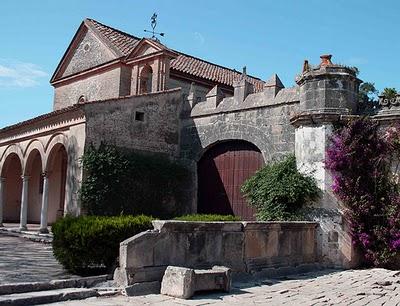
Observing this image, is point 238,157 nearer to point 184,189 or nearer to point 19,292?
point 184,189

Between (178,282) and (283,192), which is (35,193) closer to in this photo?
(283,192)

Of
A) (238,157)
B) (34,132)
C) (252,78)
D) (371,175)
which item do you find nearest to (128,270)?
(371,175)

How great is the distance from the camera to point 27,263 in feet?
33.2

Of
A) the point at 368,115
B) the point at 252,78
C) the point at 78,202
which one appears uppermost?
the point at 252,78

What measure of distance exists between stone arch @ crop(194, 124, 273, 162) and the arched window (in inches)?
191

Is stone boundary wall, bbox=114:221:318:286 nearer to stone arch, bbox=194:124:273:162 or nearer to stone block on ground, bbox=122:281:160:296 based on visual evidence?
stone block on ground, bbox=122:281:160:296

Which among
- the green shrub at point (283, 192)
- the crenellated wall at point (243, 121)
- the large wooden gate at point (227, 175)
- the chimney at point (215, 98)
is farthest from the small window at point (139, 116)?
the green shrub at point (283, 192)

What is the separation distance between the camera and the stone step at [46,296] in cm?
641

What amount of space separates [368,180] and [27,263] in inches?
310

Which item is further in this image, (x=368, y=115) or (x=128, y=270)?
(x=368, y=115)

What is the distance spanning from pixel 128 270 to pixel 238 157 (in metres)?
9.32

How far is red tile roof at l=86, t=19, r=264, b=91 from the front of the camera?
21.6 metres

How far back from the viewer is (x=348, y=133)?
11391 mm

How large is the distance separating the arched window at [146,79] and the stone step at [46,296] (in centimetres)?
1413
